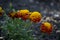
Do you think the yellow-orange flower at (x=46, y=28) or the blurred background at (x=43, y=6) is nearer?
the yellow-orange flower at (x=46, y=28)

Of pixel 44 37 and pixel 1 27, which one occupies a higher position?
pixel 1 27

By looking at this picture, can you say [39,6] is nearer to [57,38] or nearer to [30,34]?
[57,38]

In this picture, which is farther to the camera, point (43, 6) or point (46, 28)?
point (43, 6)

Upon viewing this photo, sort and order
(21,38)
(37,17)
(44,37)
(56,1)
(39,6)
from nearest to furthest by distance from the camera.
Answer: (21,38), (37,17), (44,37), (39,6), (56,1)

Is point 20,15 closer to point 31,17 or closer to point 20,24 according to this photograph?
point 31,17

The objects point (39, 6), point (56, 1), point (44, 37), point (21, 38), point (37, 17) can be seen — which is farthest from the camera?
point (56, 1)

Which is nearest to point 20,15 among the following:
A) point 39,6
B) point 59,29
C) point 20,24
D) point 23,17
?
point 23,17

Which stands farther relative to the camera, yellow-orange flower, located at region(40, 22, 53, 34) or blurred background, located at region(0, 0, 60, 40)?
blurred background, located at region(0, 0, 60, 40)

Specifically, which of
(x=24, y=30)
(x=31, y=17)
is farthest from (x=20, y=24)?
(x=31, y=17)

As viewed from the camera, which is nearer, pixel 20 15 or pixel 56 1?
pixel 20 15
